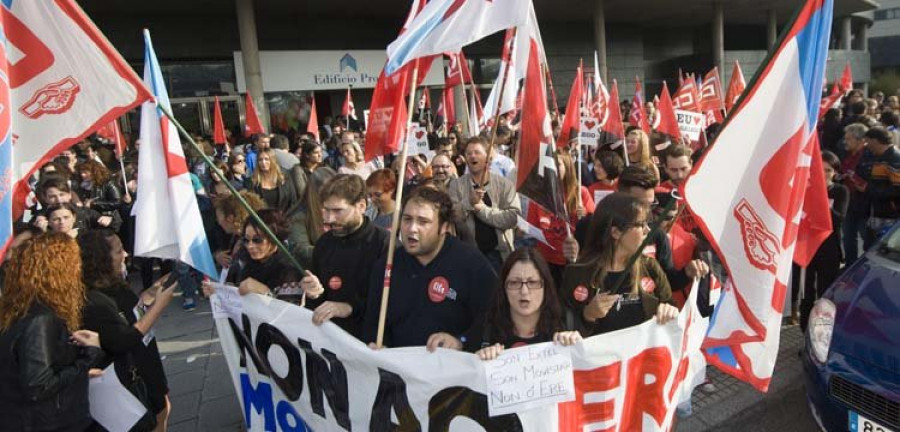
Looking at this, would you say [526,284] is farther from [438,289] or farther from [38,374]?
[38,374]

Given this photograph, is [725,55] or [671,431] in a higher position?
[725,55]

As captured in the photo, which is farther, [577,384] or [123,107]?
[123,107]

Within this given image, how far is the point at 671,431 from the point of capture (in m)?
2.97

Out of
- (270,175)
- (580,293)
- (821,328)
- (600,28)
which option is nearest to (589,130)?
(270,175)

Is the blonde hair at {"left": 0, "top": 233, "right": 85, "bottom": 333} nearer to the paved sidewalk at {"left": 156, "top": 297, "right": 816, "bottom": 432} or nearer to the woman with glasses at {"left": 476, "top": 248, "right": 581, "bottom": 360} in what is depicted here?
the paved sidewalk at {"left": 156, "top": 297, "right": 816, "bottom": 432}

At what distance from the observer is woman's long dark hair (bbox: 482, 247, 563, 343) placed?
276cm

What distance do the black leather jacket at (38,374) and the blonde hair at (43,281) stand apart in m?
0.05

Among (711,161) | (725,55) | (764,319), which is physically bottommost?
(764,319)

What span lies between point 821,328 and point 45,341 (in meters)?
3.93

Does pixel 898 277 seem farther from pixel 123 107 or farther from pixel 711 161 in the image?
pixel 123 107

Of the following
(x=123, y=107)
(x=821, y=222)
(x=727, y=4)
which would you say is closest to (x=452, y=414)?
(x=123, y=107)

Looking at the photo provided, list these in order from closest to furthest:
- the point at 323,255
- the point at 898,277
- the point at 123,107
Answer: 1. the point at 123,107
2. the point at 898,277
3. the point at 323,255

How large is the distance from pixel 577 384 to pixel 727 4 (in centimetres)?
2941

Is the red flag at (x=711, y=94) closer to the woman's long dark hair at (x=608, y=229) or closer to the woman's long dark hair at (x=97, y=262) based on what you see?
the woman's long dark hair at (x=608, y=229)
